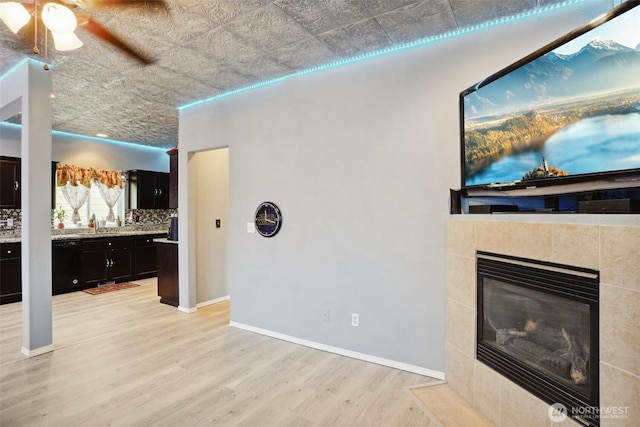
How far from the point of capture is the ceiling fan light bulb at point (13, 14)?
1.84 metres

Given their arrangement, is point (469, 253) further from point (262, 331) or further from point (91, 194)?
point (91, 194)

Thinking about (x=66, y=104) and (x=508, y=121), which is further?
(x=66, y=104)

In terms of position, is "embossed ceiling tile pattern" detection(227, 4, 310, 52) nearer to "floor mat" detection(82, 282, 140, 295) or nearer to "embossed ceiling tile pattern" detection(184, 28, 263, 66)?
"embossed ceiling tile pattern" detection(184, 28, 263, 66)

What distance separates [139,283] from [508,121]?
6439mm

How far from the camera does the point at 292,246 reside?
11.2 ft

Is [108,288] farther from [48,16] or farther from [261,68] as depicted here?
[48,16]

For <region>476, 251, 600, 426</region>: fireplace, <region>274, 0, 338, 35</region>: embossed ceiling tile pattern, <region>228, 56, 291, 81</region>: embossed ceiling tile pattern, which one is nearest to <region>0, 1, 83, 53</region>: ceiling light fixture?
<region>274, 0, 338, 35</region>: embossed ceiling tile pattern

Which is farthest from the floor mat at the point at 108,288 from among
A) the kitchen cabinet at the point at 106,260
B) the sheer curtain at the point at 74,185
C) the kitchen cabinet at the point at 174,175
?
the kitchen cabinet at the point at 174,175

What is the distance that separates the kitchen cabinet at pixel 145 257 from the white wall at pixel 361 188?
351cm

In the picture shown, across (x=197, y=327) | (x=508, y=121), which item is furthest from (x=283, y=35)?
(x=197, y=327)

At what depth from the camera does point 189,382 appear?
256 cm

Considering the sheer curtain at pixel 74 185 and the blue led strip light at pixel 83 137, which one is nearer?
the blue led strip light at pixel 83 137

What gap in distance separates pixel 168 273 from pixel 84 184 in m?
2.99

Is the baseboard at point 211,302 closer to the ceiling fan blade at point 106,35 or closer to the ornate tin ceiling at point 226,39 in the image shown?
the ornate tin ceiling at point 226,39
